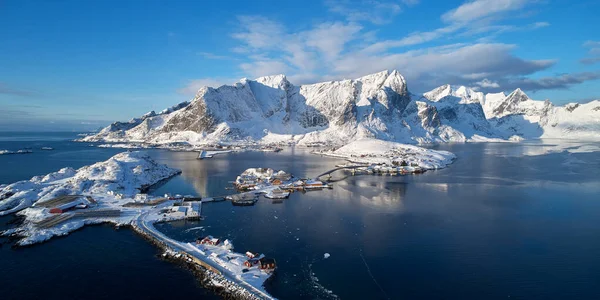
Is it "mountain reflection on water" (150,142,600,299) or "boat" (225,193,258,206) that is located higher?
"boat" (225,193,258,206)

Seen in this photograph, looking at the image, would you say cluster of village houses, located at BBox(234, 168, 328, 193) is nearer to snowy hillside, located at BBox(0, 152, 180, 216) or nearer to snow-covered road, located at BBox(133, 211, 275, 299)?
snowy hillside, located at BBox(0, 152, 180, 216)

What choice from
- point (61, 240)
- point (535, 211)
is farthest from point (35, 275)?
point (535, 211)

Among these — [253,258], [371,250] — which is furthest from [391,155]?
[253,258]

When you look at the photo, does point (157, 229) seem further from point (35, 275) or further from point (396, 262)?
point (396, 262)

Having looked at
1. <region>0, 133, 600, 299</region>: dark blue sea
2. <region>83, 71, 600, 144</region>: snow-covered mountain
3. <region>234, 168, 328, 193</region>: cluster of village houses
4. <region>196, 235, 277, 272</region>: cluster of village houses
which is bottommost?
<region>0, 133, 600, 299</region>: dark blue sea

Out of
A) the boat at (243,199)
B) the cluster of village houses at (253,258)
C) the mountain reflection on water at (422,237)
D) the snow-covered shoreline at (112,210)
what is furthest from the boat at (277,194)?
the cluster of village houses at (253,258)

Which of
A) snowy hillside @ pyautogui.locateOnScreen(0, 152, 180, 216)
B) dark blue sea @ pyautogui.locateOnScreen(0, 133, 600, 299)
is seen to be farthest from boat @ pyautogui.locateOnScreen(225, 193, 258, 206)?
snowy hillside @ pyautogui.locateOnScreen(0, 152, 180, 216)

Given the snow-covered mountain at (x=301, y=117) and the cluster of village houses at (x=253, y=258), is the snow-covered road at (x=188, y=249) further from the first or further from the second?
the snow-covered mountain at (x=301, y=117)

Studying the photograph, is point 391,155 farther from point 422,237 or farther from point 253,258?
point 253,258
